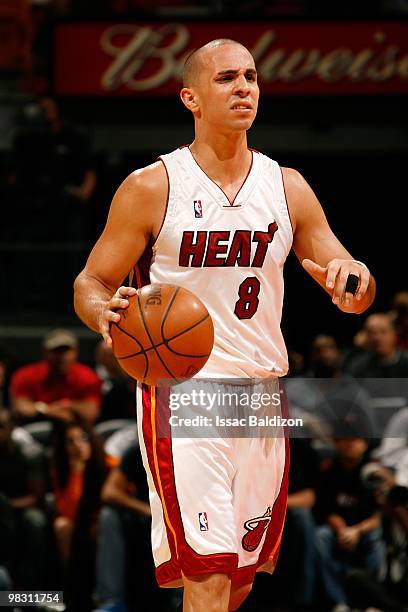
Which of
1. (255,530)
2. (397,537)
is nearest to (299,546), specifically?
(397,537)

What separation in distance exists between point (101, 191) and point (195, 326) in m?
8.24

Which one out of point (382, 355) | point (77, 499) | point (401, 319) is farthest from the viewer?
point (401, 319)

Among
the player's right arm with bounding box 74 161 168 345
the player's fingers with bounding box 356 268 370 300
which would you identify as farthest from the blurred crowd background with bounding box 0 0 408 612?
the player's fingers with bounding box 356 268 370 300

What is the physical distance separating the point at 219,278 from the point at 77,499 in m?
3.27

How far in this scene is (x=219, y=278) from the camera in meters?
4.54

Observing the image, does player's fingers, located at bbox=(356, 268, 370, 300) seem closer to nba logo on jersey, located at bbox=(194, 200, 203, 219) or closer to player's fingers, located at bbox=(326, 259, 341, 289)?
player's fingers, located at bbox=(326, 259, 341, 289)

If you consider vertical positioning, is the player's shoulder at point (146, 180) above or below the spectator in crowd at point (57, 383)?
above

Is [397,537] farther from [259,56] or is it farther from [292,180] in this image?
[259,56]

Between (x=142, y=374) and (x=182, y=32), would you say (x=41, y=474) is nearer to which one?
(x=142, y=374)

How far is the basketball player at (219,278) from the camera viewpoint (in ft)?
14.3

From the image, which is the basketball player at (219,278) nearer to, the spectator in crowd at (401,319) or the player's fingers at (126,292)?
the player's fingers at (126,292)

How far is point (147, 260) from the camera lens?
15.3 ft

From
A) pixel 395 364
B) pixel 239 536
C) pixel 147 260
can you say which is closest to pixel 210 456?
pixel 239 536

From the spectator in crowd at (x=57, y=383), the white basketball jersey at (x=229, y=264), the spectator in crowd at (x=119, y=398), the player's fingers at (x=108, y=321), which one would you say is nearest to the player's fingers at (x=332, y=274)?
the white basketball jersey at (x=229, y=264)
